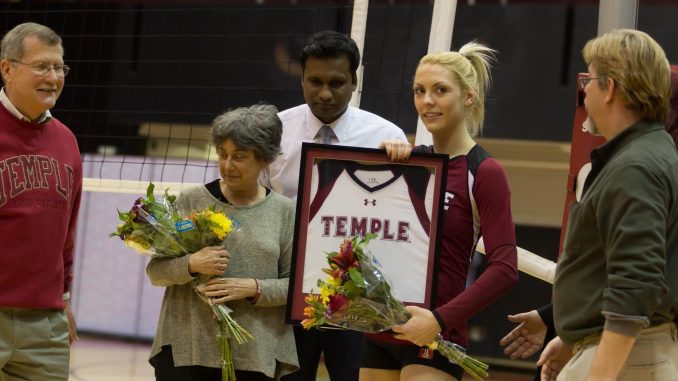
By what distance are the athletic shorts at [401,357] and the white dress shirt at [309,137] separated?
926 mm

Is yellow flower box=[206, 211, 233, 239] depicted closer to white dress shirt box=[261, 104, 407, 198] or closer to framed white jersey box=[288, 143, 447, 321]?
framed white jersey box=[288, 143, 447, 321]

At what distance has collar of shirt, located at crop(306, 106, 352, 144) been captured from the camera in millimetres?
3867

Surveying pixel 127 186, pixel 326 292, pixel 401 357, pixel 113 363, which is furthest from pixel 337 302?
pixel 113 363

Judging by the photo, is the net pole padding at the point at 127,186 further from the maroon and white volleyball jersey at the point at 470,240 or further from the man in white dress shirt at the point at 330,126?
the maroon and white volleyball jersey at the point at 470,240

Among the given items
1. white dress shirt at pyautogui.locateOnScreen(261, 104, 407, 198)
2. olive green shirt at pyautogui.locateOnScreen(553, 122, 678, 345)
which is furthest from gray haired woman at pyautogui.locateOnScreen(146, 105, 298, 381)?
olive green shirt at pyautogui.locateOnScreen(553, 122, 678, 345)

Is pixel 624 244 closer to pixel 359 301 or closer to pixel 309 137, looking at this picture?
pixel 359 301

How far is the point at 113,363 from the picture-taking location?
10125mm

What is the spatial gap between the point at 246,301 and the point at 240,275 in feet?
0.31

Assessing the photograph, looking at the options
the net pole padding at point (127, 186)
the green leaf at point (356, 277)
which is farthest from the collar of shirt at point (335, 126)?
the net pole padding at point (127, 186)

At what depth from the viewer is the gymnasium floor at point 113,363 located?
914 cm

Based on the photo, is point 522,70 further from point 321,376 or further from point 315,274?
point 315,274

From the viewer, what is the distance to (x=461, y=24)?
31.2 feet

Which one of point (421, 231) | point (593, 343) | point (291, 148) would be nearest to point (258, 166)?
point (291, 148)

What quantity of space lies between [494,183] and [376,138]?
92 centimetres
